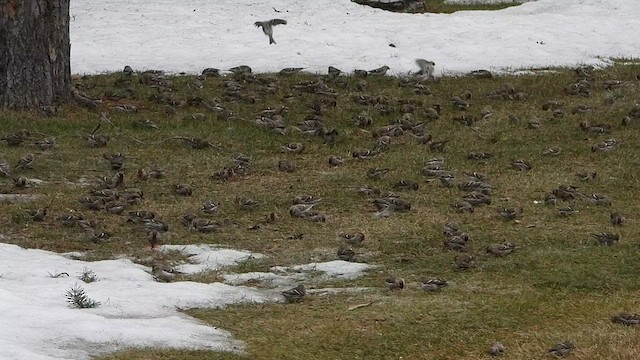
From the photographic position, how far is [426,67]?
17.2 m

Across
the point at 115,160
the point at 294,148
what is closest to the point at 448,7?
the point at 294,148

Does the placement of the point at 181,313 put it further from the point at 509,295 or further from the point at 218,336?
the point at 509,295

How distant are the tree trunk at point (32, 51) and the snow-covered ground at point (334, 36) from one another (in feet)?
11.1

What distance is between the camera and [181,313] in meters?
7.36

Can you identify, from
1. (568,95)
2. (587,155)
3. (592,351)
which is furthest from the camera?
(568,95)

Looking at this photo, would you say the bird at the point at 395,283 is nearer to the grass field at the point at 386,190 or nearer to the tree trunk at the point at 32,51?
the grass field at the point at 386,190

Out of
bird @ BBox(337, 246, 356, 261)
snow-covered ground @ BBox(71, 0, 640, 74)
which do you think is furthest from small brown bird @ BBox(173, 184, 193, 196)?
snow-covered ground @ BBox(71, 0, 640, 74)

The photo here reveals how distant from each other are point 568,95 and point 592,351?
9.35 metres

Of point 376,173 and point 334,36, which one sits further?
point 334,36

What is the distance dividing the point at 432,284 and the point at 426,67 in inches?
374

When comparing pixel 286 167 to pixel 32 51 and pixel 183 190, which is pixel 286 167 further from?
pixel 32 51

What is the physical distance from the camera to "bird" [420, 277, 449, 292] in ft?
26.6

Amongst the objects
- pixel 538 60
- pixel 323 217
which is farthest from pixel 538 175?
pixel 538 60

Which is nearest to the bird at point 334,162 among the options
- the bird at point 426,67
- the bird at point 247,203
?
the bird at point 247,203
